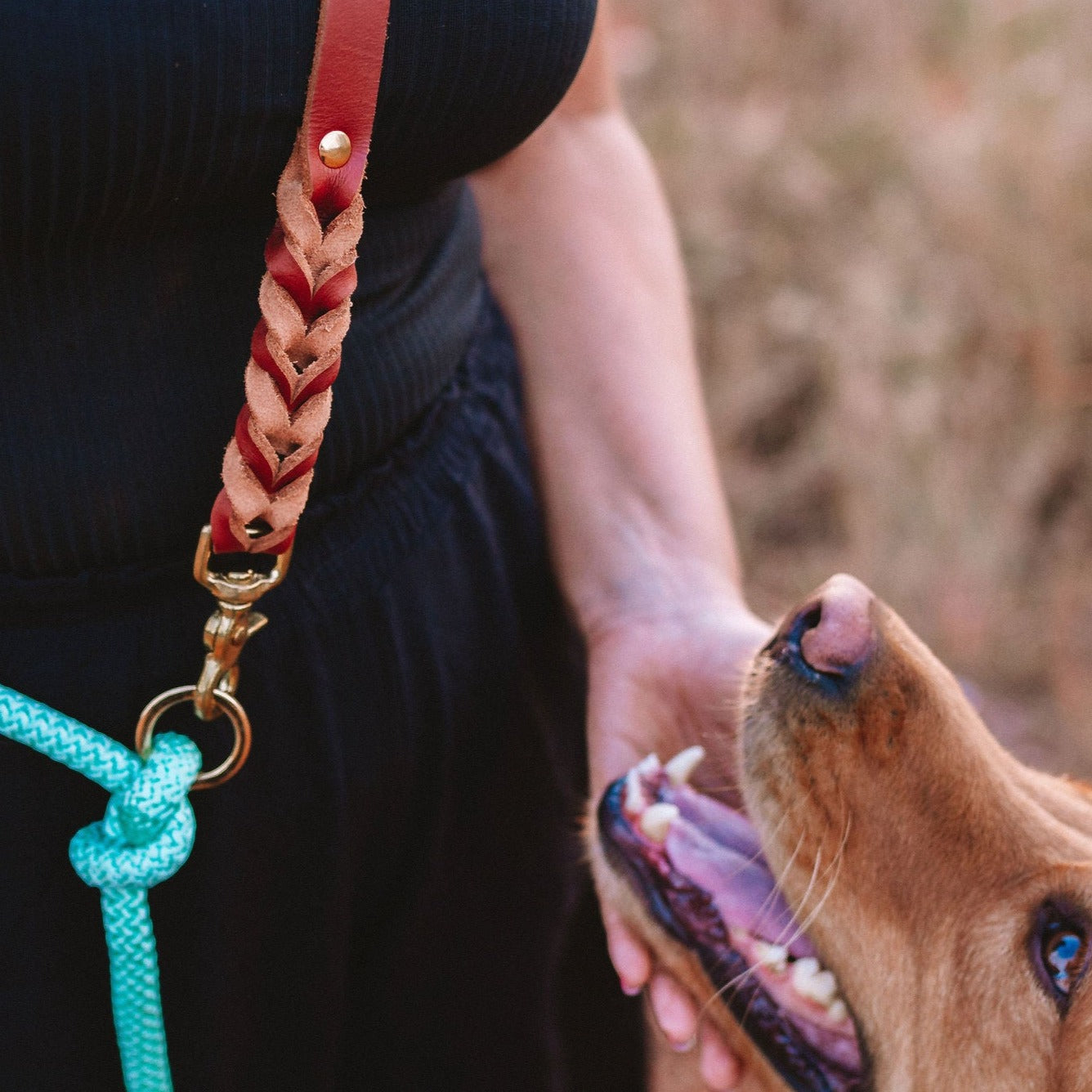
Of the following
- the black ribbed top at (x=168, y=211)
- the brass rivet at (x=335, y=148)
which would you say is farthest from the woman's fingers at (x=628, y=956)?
the brass rivet at (x=335, y=148)

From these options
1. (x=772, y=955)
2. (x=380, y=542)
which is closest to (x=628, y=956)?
(x=772, y=955)

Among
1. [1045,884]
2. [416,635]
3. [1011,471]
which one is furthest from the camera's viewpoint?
[1011,471]

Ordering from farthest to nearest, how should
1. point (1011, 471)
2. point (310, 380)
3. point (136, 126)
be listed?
point (1011, 471) → point (310, 380) → point (136, 126)

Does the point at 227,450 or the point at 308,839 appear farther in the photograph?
the point at 308,839

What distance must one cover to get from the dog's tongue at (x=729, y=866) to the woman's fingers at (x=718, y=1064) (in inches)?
5.3

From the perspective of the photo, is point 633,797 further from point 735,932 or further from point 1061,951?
point 1061,951

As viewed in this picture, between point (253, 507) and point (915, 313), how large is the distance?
3.99 meters

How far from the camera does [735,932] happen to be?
1.53 metres

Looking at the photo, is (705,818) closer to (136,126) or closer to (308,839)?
(308,839)

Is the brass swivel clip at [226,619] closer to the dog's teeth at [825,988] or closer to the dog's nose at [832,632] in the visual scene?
the dog's nose at [832,632]

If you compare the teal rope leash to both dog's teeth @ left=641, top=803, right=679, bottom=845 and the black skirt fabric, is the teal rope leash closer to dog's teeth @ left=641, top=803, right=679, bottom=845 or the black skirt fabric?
the black skirt fabric

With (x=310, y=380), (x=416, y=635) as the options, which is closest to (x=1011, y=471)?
(x=416, y=635)

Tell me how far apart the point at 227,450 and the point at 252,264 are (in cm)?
17

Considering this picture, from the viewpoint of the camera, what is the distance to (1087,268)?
462 centimetres
